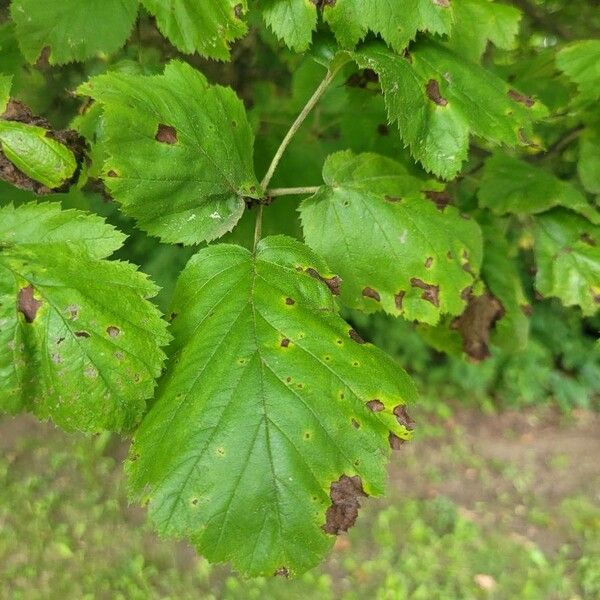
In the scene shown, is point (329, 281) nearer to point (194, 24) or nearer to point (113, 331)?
point (113, 331)

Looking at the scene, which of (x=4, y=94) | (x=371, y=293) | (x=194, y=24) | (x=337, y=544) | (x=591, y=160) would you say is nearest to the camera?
(x=4, y=94)

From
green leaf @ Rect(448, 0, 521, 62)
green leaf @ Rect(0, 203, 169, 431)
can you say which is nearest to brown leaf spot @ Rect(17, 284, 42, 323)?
green leaf @ Rect(0, 203, 169, 431)

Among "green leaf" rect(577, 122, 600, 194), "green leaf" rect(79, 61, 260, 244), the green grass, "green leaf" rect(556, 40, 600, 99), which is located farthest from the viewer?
the green grass

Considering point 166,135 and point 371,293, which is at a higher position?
point 166,135

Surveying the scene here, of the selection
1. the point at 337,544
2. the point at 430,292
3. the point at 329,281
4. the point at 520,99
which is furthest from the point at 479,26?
the point at 337,544

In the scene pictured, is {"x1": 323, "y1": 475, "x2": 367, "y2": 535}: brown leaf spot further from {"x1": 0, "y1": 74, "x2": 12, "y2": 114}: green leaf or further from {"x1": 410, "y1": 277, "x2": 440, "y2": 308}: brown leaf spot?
{"x1": 0, "y1": 74, "x2": 12, "y2": 114}: green leaf

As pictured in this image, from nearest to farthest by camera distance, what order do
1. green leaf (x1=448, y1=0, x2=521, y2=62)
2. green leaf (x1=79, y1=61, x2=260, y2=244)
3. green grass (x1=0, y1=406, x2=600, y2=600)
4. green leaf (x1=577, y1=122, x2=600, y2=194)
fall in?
1. green leaf (x1=79, y1=61, x2=260, y2=244)
2. green leaf (x1=448, y1=0, x2=521, y2=62)
3. green leaf (x1=577, y1=122, x2=600, y2=194)
4. green grass (x1=0, y1=406, x2=600, y2=600)
